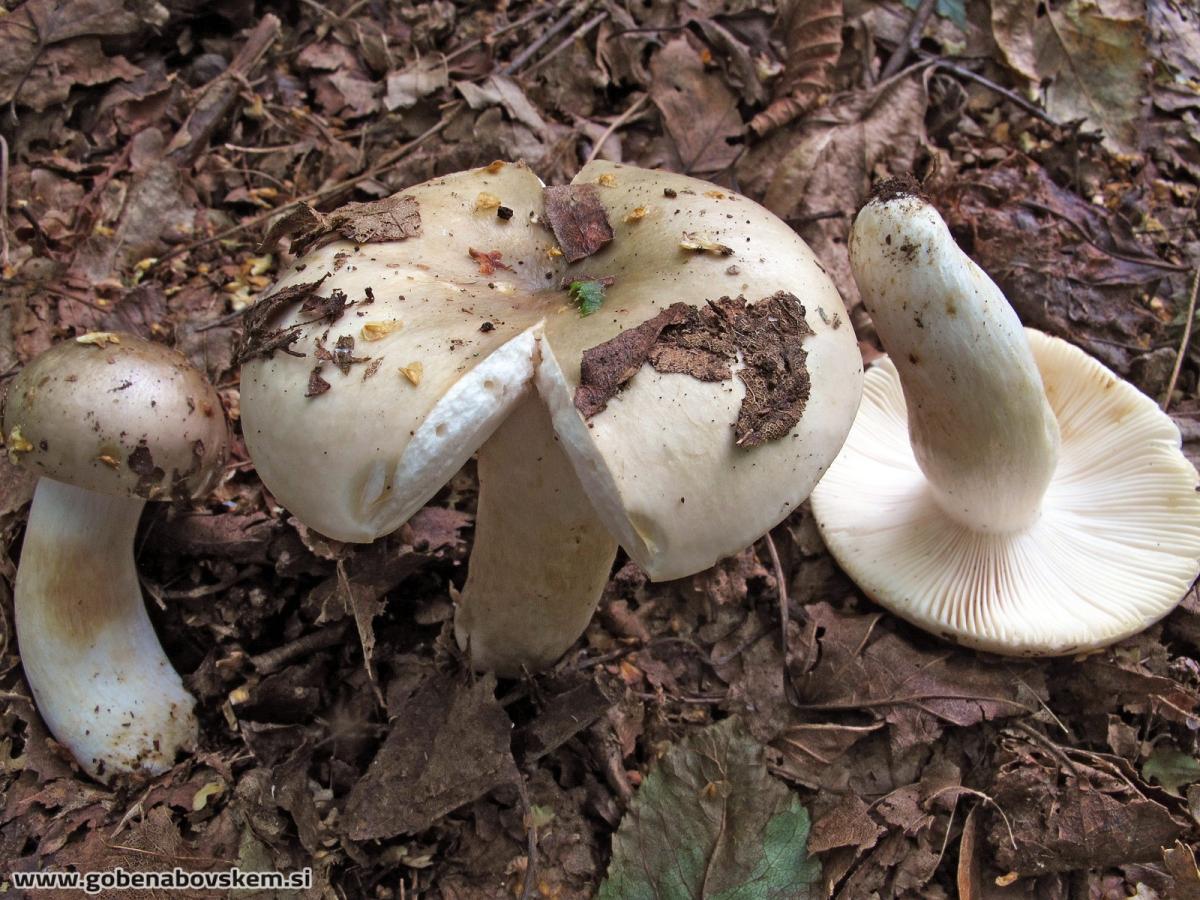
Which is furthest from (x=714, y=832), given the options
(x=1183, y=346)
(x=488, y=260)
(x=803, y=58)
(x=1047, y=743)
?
(x=803, y=58)

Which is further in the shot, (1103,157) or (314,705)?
(1103,157)

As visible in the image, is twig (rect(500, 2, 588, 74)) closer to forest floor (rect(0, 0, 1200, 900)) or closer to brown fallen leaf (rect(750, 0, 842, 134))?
forest floor (rect(0, 0, 1200, 900))

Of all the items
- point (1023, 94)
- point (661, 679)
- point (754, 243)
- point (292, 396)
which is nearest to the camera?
point (292, 396)

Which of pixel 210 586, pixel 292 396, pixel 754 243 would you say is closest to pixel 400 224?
pixel 292 396

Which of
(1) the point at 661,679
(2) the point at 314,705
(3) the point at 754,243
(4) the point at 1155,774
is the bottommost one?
(4) the point at 1155,774

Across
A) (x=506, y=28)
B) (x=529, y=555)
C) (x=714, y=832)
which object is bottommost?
(x=714, y=832)

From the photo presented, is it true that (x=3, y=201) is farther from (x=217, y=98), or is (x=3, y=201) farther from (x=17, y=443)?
(x=17, y=443)

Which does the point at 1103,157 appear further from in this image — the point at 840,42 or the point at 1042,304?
the point at 840,42
